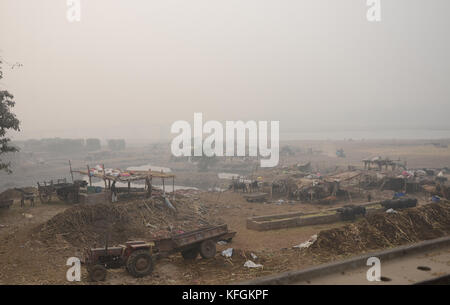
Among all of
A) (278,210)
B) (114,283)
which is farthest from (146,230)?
(278,210)

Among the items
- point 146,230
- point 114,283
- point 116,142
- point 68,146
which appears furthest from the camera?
point 116,142

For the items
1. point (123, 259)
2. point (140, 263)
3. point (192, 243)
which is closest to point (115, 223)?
point (123, 259)

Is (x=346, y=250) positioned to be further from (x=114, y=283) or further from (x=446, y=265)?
(x=114, y=283)

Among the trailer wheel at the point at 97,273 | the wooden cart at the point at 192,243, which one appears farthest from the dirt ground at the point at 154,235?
the wooden cart at the point at 192,243

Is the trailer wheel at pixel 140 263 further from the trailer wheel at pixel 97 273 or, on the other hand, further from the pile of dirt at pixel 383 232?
the pile of dirt at pixel 383 232

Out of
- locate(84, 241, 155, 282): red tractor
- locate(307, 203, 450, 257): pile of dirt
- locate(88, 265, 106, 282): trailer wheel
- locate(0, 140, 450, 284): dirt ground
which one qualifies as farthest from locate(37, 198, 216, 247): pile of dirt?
locate(307, 203, 450, 257): pile of dirt

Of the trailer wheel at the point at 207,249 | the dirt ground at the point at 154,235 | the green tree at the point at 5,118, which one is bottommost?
the dirt ground at the point at 154,235

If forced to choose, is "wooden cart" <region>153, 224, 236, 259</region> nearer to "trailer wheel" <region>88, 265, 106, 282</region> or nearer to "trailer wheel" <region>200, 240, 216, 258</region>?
"trailer wheel" <region>200, 240, 216, 258</region>
